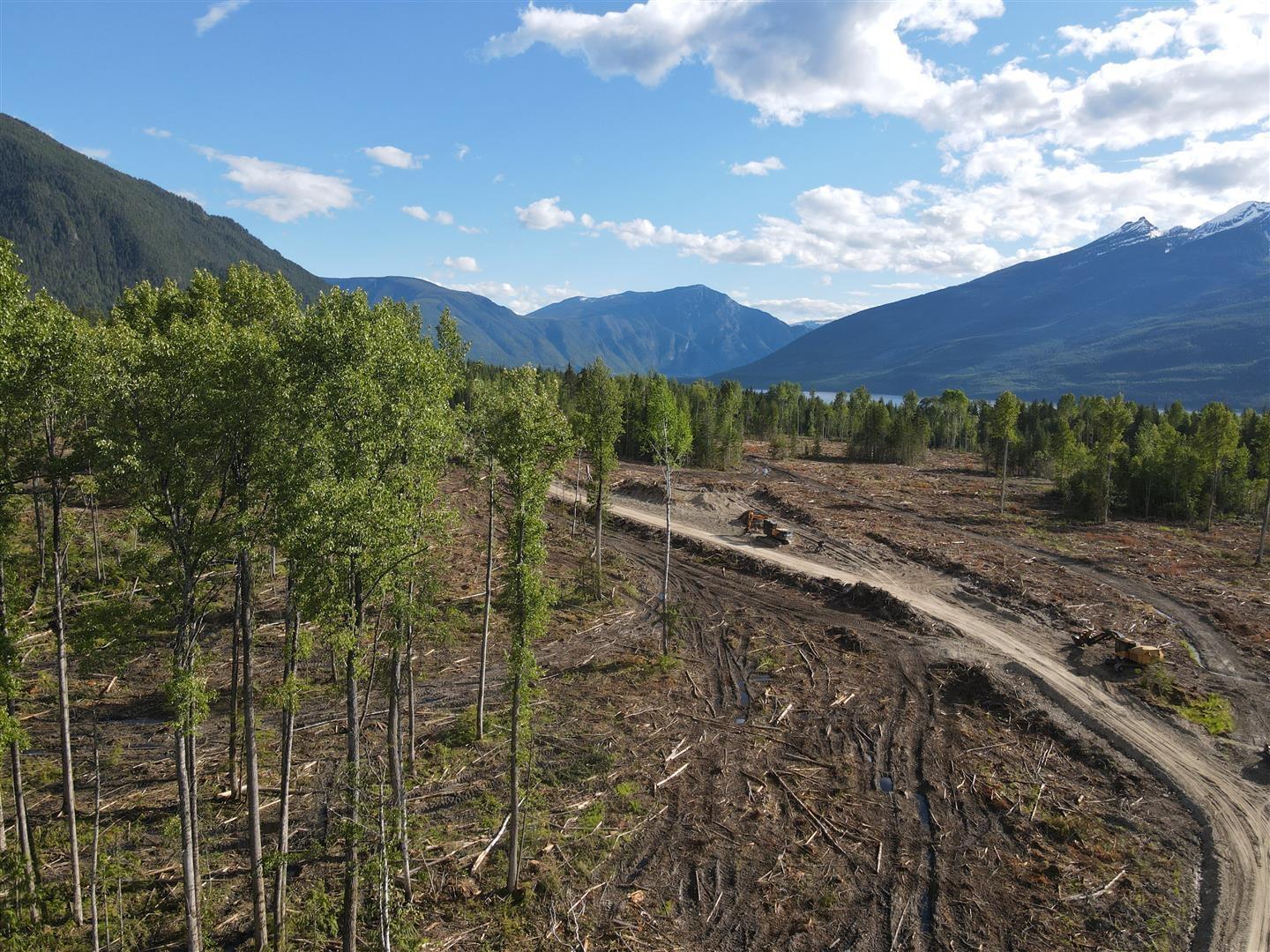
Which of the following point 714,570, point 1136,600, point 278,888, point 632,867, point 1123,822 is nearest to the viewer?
point 278,888

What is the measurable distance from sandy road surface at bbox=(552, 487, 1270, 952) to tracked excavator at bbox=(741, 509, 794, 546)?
8790mm

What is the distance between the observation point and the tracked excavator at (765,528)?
51.7 m

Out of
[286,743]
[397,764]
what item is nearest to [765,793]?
[397,764]

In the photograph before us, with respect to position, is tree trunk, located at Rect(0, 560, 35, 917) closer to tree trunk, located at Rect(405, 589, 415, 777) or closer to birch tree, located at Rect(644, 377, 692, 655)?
tree trunk, located at Rect(405, 589, 415, 777)

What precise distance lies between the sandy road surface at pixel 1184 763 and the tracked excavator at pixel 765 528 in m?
8.79

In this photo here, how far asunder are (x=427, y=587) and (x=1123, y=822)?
22310 mm

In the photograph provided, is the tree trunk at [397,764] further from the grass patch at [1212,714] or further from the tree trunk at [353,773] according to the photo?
the grass patch at [1212,714]

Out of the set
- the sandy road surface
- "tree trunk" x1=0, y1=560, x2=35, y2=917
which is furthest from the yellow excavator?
"tree trunk" x1=0, y1=560, x2=35, y2=917

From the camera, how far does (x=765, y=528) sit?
53.4m

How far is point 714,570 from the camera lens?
46469mm

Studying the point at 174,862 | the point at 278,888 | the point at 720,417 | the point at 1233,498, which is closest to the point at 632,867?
the point at 278,888

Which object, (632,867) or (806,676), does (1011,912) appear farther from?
(806,676)

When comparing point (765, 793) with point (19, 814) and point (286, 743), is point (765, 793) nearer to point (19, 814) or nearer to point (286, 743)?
point (286, 743)

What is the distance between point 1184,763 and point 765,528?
32.1 metres
